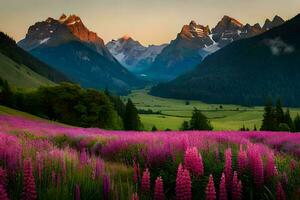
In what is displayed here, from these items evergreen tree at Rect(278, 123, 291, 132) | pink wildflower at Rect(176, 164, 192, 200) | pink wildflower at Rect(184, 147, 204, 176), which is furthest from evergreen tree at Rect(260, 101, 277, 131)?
pink wildflower at Rect(176, 164, 192, 200)

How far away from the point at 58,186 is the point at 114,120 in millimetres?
99301

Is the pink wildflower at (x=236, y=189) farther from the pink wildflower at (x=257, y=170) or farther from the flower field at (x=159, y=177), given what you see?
the pink wildflower at (x=257, y=170)

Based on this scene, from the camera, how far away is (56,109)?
10312cm

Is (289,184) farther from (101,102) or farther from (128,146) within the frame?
(101,102)

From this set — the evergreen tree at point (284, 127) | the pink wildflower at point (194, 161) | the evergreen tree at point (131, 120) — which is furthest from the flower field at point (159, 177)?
the evergreen tree at point (131, 120)

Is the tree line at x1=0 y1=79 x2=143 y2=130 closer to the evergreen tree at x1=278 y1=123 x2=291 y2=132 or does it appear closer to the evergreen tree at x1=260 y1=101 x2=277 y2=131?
the evergreen tree at x1=260 y1=101 x2=277 y2=131

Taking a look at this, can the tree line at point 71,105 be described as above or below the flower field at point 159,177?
above

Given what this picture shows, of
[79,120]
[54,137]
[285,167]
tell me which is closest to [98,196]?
[285,167]

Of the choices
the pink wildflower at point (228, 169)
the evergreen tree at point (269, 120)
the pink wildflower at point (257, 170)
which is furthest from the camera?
the evergreen tree at point (269, 120)

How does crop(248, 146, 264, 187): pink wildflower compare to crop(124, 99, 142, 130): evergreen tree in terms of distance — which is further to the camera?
crop(124, 99, 142, 130): evergreen tree

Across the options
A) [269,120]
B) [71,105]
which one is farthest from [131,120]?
[269,120]

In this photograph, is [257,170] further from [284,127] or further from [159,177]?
[284,127]

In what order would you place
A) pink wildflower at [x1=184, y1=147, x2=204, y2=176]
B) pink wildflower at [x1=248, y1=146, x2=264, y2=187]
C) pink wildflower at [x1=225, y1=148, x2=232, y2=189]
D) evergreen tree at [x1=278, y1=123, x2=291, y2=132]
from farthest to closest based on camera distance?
evergreen tree at [x1=278, y1=123, x2=291, y2=132] → pink wildflower at [x1=248, y1=146, x2=264, y2=187] → pink wildflower at [x1=184, y1=147, x2=204, y2=176] → pink wildflower at [x1=225, y1=148, x2=232, y2=189]

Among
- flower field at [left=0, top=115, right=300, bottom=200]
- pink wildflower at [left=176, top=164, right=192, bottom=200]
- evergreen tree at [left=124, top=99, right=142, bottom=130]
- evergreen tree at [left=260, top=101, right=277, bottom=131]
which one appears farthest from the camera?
evergreen tree at [left=124, top=99, right=142, bottom=130]
